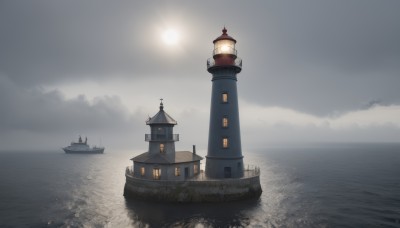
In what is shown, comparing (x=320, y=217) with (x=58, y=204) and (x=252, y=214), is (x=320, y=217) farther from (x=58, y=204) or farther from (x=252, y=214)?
(x=58, y=204)

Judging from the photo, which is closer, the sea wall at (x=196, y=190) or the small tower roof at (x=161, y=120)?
the sea wall at (x=196, y=190)

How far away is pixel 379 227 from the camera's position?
26.4 m

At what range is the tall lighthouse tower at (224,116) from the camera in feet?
117

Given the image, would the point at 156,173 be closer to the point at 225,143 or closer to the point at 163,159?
the point at 163,159

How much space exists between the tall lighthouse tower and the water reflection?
16.2 ft

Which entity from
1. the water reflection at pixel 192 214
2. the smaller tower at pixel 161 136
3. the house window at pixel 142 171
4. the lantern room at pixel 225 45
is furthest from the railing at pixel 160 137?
the lantern room at pixel 225 45

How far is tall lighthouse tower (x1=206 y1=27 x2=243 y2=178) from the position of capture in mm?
35656

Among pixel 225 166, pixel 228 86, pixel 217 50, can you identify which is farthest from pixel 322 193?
pixel 217 50

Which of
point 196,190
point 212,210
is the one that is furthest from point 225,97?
point 212,210

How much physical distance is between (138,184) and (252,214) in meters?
15.1

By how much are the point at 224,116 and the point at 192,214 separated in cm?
1341

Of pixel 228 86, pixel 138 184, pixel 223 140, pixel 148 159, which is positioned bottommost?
pixel 138 184

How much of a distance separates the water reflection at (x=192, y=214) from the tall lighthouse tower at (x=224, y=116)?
4.94 metres

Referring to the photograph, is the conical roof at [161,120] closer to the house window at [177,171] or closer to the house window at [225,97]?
the house window at [177,171]
